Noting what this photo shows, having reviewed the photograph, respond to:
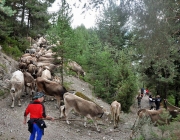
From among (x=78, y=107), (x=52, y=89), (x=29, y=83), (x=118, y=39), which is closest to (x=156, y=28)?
(x=78, y=107)

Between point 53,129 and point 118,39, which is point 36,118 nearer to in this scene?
point 53,129

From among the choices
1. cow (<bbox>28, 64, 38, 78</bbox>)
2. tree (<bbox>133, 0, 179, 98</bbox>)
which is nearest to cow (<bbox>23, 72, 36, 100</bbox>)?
cow (<bbox>28, 64, 38, 78</bbox>)

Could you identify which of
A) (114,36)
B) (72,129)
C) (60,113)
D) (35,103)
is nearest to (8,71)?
(60,113)

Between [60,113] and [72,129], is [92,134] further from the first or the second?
[60,113]

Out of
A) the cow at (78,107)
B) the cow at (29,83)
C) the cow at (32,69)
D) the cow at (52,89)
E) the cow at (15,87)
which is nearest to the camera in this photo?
the cow at (78,107)

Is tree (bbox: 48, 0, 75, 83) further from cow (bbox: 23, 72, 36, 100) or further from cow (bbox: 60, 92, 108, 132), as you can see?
cow (bbox: 60, 92, 108, 132)

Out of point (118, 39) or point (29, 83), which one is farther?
point (118, 39)

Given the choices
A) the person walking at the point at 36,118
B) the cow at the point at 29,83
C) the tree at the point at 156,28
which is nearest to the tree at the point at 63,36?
the cow at the point at 29,83

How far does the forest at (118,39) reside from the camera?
887cm

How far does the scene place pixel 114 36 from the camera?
39.9 m

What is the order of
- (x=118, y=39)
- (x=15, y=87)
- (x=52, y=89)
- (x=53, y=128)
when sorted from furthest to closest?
(x=118, y=39)
(x=52, y=89)
(x=15, y=87)
(x=53, y=128)

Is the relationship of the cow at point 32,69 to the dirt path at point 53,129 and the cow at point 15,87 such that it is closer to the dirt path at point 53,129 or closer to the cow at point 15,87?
the dirt path at point 53,129

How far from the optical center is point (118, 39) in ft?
130

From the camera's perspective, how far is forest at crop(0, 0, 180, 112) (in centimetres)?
887
